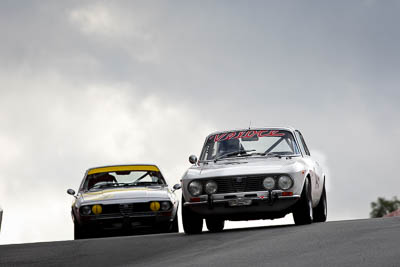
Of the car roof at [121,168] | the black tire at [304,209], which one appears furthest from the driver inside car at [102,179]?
the black tire at [304,209]

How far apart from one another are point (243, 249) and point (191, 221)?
10.8 feet

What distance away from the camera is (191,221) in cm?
1347

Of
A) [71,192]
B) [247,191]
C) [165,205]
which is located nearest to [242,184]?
[247,191]

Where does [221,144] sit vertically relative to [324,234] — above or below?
above

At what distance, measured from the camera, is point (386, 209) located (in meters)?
97.9

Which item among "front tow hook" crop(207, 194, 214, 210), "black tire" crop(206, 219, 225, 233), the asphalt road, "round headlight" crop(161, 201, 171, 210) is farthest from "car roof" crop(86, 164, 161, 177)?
"front tow hook" crop(207, 194, 214, 210)

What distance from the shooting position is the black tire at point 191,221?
1339 cm

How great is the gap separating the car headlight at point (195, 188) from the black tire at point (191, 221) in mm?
296

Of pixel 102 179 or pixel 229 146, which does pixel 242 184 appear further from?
pixel 102 179

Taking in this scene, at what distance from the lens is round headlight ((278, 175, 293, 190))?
13.0 m

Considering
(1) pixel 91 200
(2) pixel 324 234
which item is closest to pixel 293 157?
(2) pixel 324 234

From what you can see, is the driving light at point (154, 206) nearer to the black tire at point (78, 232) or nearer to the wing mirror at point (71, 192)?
the black tire at point (78, 232)

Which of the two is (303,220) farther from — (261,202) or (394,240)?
(394,240)

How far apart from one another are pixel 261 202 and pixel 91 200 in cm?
468
